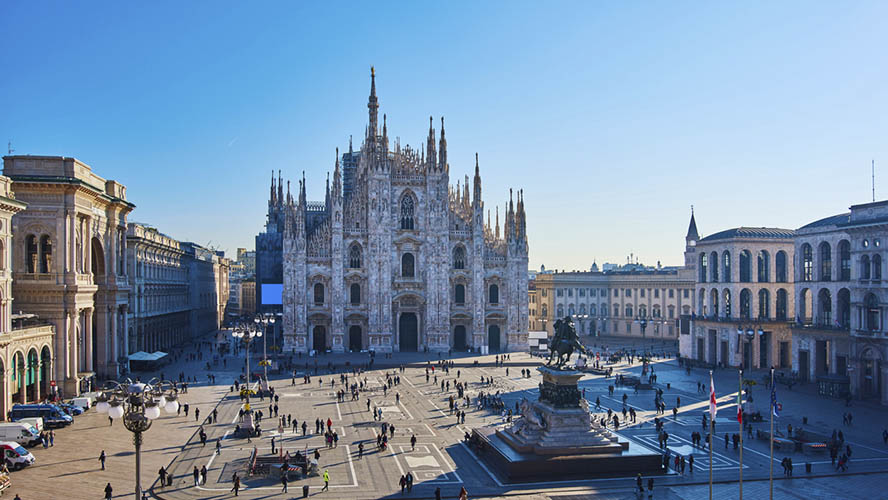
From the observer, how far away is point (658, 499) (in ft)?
91.5

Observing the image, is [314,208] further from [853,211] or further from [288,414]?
[853,211]

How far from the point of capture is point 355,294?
77.8m

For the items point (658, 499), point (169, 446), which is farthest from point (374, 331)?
point (658, 499)

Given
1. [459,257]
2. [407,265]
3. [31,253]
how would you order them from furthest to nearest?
1. [459,257]
2. [407,265]
3. [31,253]

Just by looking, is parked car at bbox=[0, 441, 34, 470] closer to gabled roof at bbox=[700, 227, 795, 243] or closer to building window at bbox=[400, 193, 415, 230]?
building window at bbox=[400, 193, 415, 230]

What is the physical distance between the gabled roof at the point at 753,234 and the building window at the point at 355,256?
119ft

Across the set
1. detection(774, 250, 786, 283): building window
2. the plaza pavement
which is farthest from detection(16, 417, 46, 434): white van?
detection(774, 250, 786, 283): building window

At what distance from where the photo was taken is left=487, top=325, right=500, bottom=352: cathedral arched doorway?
80.9 m

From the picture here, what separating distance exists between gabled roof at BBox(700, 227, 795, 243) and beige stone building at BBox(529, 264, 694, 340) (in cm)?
2758

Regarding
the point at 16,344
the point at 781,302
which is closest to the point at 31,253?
the point at 16,344

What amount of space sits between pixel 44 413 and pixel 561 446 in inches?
1113

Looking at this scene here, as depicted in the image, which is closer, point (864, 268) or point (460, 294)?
point (864, 268)

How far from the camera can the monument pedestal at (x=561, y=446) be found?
30.8 metres

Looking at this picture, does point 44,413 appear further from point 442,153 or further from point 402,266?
point 442,153
